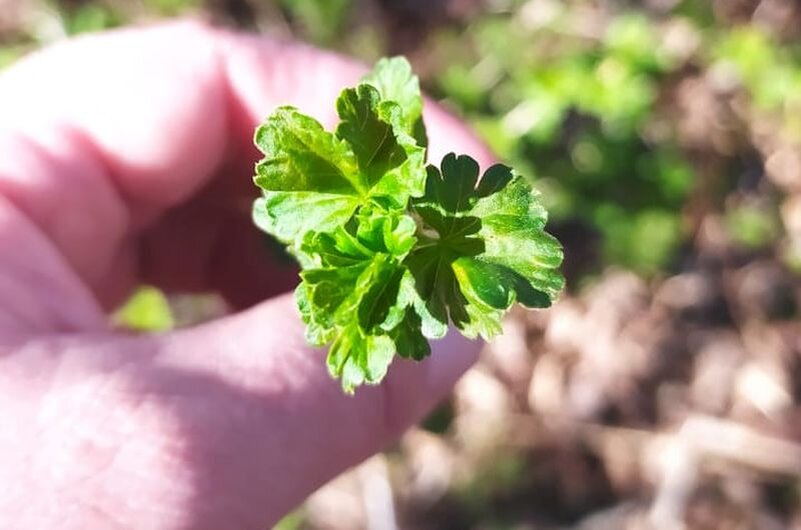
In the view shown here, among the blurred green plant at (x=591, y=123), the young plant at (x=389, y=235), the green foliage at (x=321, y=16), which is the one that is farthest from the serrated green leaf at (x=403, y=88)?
the green foliage at (x=321, y=16)

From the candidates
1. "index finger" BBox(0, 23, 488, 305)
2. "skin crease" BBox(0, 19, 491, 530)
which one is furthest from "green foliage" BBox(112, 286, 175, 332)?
"index finger" BBox(0, 23, 488, 305)

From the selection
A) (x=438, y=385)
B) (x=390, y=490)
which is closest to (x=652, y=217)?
(x=390, y=490)

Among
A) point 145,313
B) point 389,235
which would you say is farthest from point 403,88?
point 145,313

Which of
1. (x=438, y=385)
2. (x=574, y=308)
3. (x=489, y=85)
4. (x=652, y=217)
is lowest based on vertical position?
(x=574, y=308)

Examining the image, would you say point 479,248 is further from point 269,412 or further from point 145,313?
point 145,313

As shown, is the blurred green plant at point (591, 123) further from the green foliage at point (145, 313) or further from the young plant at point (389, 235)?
the young plant at point (389, 235)

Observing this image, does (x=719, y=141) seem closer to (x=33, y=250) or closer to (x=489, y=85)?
(x=489, y=85)

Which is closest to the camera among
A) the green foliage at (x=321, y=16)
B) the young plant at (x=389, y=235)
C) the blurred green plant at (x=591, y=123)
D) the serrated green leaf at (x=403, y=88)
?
the young plant at (x=389, y=235)
